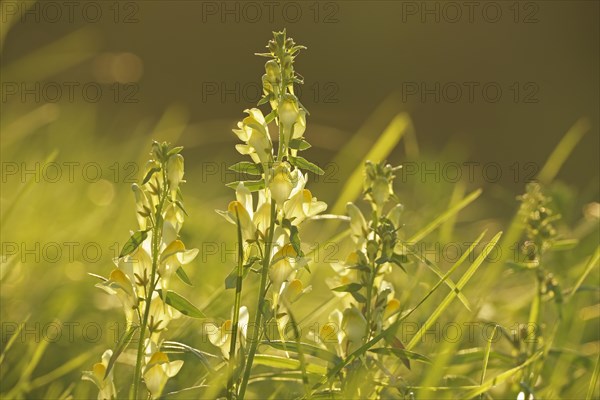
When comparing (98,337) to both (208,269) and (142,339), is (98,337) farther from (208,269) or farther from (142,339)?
(142,339)

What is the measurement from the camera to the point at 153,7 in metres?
6.78

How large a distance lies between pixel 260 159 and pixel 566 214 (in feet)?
4.16

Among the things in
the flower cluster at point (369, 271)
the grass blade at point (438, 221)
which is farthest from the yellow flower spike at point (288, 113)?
the grass blade at point (438, 221)

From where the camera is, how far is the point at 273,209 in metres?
0.94

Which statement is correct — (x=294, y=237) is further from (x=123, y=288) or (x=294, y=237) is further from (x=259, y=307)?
(x=123, y=288)

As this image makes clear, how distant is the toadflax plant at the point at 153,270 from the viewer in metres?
0.89

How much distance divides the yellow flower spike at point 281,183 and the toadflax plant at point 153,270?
0.10 meters

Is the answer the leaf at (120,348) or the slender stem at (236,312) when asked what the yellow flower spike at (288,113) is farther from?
the leaf at (120,348)

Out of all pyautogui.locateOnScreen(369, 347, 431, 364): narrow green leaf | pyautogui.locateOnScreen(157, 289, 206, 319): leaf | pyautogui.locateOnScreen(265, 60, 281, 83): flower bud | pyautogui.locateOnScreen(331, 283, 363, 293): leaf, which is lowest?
pyautogui.locateOnScreen(369, 347, 431, 364): narrow green leaf

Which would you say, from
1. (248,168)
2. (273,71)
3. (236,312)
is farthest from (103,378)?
(273,71)

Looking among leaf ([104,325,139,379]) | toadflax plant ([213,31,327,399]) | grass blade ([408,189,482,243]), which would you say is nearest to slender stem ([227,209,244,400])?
toadflax plant ([213,31,327,399])

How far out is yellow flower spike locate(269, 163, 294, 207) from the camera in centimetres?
91

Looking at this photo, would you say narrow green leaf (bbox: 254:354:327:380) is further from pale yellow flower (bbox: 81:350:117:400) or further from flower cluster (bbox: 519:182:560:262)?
flower cluster (bbox: 519:182:560:262)

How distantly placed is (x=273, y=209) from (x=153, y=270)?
15 centimetres
